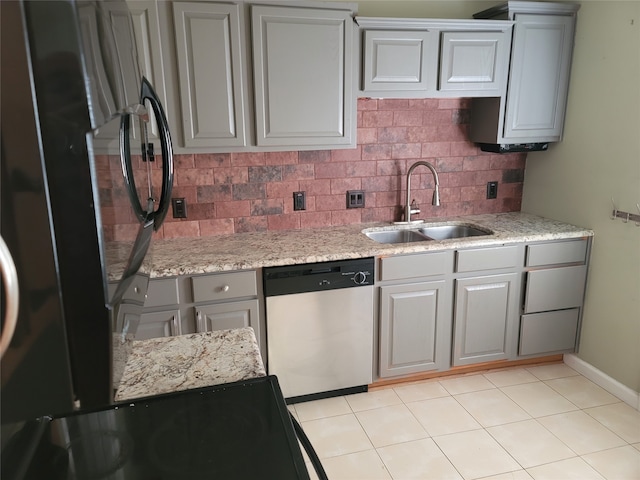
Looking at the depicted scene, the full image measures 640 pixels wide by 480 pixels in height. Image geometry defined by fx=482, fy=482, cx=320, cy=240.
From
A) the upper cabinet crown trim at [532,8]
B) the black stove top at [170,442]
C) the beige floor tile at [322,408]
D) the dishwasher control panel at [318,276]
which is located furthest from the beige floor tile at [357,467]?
the upper cabinet crown trim at [532,8]

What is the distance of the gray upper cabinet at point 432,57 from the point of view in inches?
104

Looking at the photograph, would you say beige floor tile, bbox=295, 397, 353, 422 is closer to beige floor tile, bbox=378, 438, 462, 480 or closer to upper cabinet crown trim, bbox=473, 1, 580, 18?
beige floor tile, bbox=378, 438, 462, 480

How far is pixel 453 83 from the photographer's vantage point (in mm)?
2789

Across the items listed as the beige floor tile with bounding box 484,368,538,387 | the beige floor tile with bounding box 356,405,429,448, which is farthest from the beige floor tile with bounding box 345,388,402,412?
the beige floor tile with bounding box 484,368,538,387

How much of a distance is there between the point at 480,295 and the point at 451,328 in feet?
0.86

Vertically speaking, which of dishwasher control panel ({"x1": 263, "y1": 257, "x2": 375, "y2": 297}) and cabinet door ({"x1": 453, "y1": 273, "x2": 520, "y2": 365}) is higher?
dishwasher control panel ({"x1": 263, "y1": 257, "x2": 375, "y2": 297})

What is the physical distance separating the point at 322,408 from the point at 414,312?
2.46 feet

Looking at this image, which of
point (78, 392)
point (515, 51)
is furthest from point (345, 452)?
point (515, 51)

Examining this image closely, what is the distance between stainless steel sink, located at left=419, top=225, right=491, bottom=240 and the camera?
3.18 metres

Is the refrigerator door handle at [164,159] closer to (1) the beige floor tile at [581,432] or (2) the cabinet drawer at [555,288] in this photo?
(1) the beige floor tile at [581,432]

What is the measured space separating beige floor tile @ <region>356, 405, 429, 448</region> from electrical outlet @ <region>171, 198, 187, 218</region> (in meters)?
1.53

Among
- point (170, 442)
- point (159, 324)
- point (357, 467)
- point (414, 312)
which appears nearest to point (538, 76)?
point (414, 312)

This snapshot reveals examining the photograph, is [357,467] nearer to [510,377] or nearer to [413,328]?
[413,328]

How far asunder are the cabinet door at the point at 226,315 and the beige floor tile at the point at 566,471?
1.50 meters
